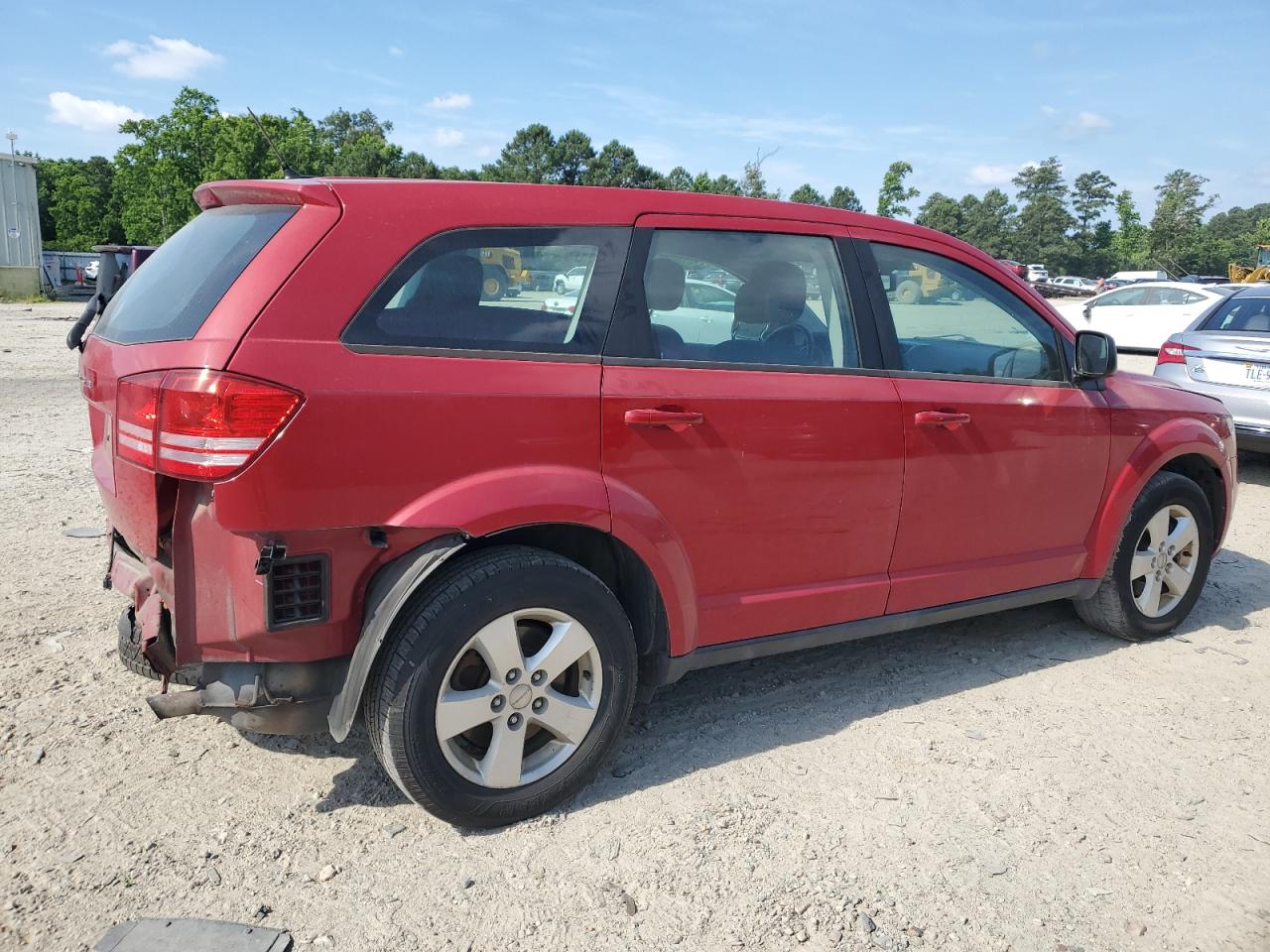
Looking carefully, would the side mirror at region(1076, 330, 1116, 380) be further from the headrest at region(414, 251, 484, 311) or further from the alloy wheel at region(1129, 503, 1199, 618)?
the headrest at region(414, 251, 484, 311)

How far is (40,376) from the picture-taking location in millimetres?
12523

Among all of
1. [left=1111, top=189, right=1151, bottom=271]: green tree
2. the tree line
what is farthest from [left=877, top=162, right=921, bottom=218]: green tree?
[left=1111, top=189, right=1151, bottom=271]: green tree

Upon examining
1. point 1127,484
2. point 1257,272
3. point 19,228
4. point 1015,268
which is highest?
point 1257,272

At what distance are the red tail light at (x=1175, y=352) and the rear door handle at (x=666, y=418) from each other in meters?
7.06

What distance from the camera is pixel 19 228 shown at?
99.8 feet

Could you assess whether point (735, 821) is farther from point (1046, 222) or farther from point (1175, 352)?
point (1046, 222)

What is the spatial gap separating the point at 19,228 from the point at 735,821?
35205 mm

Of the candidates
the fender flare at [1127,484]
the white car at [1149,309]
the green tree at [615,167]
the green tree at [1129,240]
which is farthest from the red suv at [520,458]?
the green tree at [1129,240]

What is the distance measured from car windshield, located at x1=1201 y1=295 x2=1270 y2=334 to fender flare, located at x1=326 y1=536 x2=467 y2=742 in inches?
322

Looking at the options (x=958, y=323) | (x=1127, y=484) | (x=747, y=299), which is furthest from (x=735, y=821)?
(x=1127, y=484)

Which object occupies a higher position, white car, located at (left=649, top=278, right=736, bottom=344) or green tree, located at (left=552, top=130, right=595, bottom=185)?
green tree, located at (left=552, top=130, right=595, bottom=185)

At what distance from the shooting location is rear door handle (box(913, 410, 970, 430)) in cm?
350

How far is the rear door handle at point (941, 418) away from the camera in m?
3.50

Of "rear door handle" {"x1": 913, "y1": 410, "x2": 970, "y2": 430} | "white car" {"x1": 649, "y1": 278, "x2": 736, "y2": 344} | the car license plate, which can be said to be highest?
"white car" {"x1": 649, "y1": 278, "x2": 736, "y2": 344}
